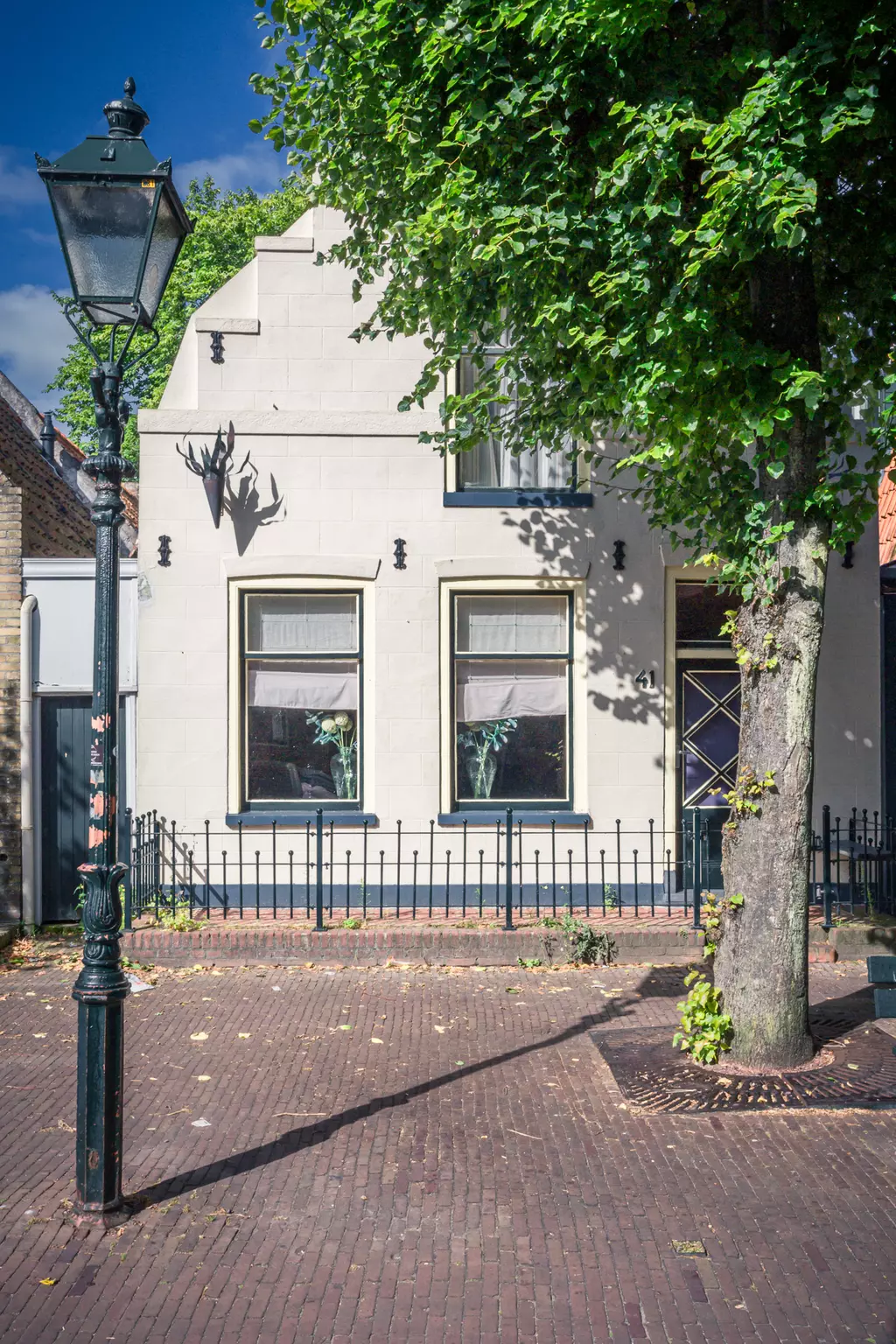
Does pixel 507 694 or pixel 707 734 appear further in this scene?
pixel 707 734

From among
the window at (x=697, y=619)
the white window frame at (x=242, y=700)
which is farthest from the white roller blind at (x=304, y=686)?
the window at (x=697, y=619)

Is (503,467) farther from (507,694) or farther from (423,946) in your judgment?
(423,946)

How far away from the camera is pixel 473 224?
656cm

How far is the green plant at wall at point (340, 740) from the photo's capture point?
35.9ft

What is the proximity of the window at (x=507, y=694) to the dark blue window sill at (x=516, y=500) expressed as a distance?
0.88 metres

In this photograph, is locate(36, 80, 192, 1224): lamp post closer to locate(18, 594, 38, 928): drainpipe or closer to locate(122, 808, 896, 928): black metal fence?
locate(122, 808, 896, 928): black metal fence

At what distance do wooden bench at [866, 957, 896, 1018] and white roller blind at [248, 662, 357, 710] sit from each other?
617cm

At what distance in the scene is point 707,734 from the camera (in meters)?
11.3

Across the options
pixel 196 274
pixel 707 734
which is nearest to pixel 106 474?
pixel 707 734

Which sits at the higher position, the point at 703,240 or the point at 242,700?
the point at 703,240

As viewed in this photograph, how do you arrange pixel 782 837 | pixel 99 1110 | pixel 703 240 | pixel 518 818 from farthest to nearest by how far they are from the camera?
pixel 518 818
pixel 782 837
pixel 703 240
pixel 99 1110

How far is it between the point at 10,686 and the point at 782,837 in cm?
732

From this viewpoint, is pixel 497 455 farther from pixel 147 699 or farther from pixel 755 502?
pixel 755 502

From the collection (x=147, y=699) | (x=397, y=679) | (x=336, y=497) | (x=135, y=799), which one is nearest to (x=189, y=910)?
(x=135, y=799)
